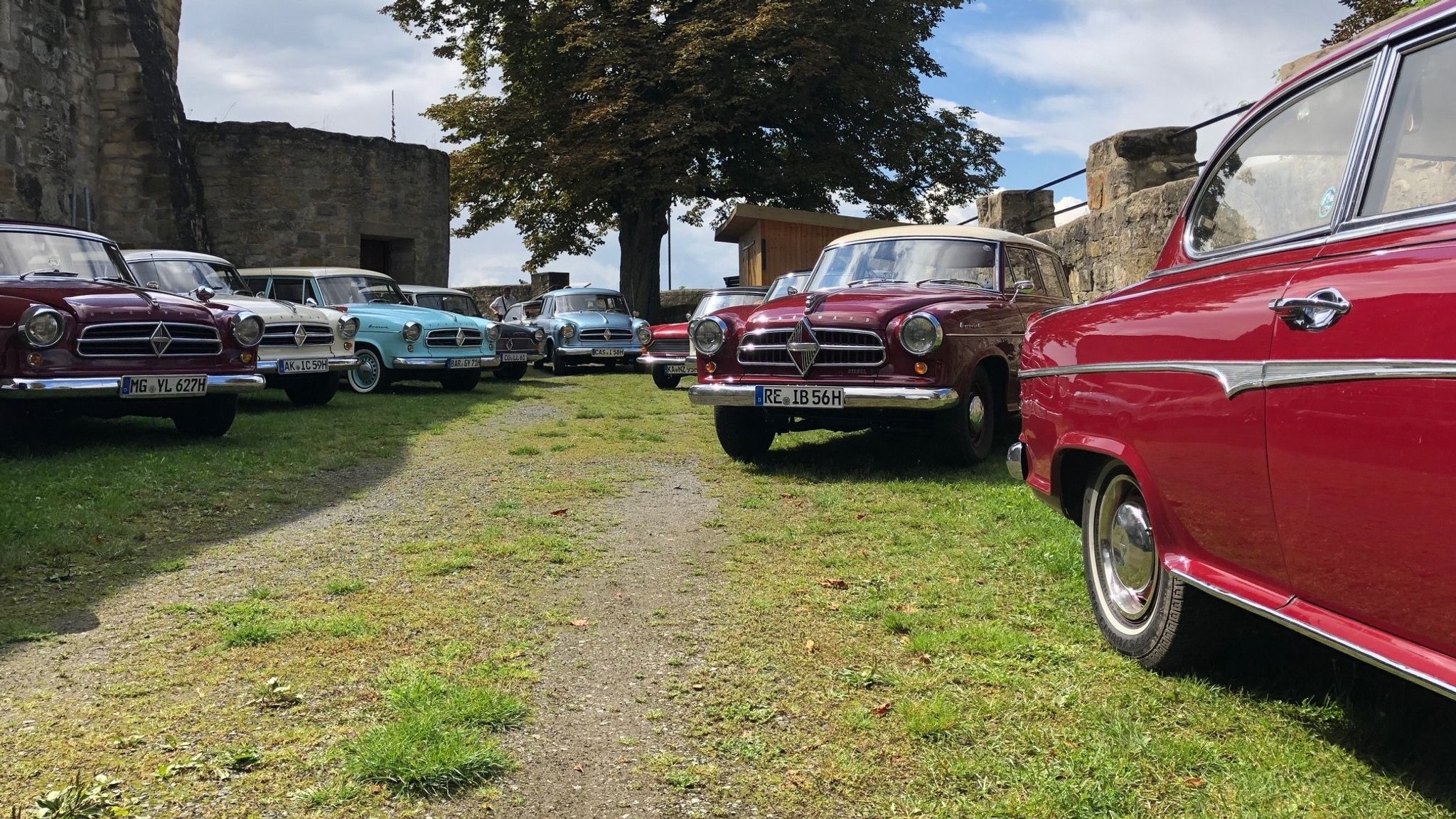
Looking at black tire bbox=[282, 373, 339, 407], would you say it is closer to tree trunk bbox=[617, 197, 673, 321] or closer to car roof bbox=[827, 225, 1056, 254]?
car roof bbox=[827, 225, 1056, 254]

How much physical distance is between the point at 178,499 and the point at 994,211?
39.7ft

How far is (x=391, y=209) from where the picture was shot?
85.0ft

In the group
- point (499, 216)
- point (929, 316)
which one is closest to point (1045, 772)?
point (929, 316)

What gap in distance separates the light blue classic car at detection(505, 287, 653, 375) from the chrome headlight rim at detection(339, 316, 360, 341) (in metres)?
7.76

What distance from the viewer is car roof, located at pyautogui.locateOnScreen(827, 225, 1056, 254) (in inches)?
359

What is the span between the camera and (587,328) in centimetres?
2166

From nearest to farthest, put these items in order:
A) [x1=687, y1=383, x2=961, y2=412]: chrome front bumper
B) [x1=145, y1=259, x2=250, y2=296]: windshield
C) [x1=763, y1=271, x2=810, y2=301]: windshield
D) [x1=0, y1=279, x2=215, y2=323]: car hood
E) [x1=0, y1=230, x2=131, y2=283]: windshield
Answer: [x1=687, y1=383, x2=961, y2=412]: chrome front bumper
[x1=0, y1=279, x2=215, y2=323]: car hood
[x1=0, y1=230, x2=131, y2=283]: windshield
[x1=145, y1=259, x2=250, y2=296]: windshield
[x1=763, y1=271, x2=810, y2=301]: windshield

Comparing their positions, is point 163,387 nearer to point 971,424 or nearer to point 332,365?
point 332,365

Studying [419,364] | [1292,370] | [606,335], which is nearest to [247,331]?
[419,364]

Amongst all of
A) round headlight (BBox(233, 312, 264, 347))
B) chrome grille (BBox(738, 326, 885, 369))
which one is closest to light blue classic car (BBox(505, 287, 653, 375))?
round headlight (BBox(233, 312, 264, 347))

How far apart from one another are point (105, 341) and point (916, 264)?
19.9 feet

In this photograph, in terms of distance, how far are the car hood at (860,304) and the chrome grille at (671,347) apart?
8.97 metres

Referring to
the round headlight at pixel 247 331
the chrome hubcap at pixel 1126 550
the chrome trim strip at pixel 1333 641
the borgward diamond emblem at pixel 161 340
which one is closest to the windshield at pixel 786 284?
the round headlight at pixel 247 331

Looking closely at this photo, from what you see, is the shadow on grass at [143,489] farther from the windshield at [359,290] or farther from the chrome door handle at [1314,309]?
the chrome door handle at [1314,309]
